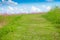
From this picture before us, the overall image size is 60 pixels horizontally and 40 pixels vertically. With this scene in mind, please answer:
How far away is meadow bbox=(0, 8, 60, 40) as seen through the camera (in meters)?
1.67

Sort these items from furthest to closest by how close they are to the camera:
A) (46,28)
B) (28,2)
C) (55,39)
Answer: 1. (28,2)
2. (46,28)
3. (55,39)

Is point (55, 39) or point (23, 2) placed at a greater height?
point (23, 2)

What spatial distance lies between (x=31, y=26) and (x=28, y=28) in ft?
0.13

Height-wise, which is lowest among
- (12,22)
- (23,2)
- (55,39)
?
(55,39)

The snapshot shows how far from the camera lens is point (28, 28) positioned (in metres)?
1.78

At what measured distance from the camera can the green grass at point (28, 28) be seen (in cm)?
167

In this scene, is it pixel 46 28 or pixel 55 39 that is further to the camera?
pixel 46 28

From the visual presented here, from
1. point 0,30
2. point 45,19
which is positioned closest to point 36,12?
point 45,19

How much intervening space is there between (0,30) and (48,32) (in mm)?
497

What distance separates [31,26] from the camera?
70.5 inches

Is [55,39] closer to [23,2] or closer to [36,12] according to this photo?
[36,12]

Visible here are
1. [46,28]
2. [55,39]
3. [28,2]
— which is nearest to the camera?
[55,39]

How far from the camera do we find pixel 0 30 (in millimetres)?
1730

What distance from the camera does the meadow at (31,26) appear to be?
5.49ft
